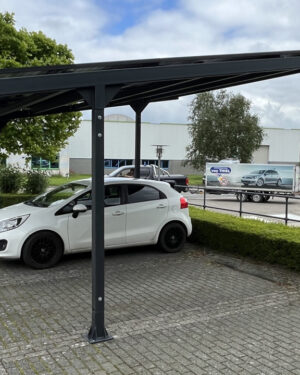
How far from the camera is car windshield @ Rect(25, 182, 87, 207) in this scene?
744 cm

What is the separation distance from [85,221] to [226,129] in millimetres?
31398

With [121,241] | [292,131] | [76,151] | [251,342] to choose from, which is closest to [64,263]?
[121,241]

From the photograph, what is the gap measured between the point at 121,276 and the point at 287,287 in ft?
8.44

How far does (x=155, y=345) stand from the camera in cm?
420

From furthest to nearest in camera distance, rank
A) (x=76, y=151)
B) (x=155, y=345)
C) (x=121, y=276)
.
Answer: (x=76, y=151)
(x=121, y=276)
(x=155, y=345)

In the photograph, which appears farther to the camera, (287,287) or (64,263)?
(64,263)

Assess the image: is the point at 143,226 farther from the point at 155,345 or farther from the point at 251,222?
the point at 155,345

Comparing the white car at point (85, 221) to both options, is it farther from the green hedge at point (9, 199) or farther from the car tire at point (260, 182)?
the car tire at point (260, 182)

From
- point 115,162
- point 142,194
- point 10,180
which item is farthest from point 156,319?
point 115,162

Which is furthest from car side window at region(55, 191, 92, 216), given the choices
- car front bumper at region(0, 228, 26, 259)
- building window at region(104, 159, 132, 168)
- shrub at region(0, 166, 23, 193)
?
building window at region(104, 159, 132, 168)

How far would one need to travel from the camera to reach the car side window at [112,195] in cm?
754

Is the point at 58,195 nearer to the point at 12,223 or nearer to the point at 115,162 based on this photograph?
the point at 12,223

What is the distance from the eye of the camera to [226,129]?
3700cm

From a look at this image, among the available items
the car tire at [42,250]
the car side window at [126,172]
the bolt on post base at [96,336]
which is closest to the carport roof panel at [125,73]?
the car tire at [42,250]
